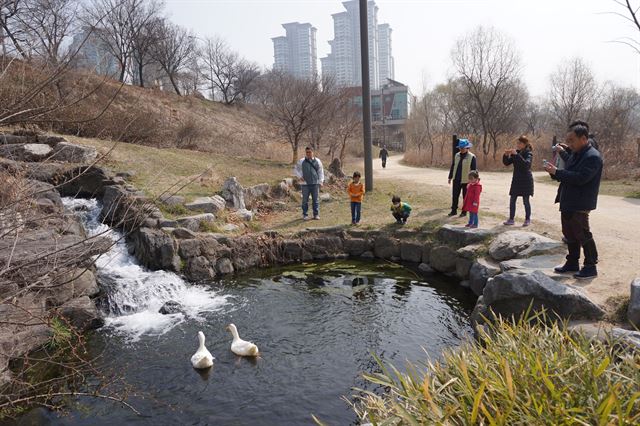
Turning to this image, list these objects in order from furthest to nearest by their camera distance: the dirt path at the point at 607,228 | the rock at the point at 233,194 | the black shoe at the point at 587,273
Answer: the rock at the point at 233,194 < the black shoe at the point at 587,273 < the dirt path at the point at 607,228

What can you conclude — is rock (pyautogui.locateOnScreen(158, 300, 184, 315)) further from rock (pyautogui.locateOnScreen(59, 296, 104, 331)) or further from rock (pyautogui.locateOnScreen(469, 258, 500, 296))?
rock (pyautogui.locateOnScreen(469, 258, 500, 296))

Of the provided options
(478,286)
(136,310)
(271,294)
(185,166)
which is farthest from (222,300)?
(185,166)

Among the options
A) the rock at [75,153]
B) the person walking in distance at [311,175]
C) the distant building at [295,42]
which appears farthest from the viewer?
the distant building at [295,42]

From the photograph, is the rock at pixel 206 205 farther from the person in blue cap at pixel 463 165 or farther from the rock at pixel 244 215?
the person in blue cap at pixel 463 165

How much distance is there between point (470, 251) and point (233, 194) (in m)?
6.13

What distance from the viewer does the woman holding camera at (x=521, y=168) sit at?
7.90 meters

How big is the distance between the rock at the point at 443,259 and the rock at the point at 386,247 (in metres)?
0.83

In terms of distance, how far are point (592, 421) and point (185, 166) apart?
1340cm

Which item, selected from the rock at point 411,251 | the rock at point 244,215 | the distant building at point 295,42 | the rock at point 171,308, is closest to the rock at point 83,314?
the rock at point 171,308

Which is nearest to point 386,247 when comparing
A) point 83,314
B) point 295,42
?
point 83,314

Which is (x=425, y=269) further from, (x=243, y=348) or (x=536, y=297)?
(x=243, y=348)

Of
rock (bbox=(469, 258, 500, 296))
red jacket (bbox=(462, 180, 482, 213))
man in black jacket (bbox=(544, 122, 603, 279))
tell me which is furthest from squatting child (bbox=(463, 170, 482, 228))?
man in black jacket (bbox=(544, 122, 603, 279))

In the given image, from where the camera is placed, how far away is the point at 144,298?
7.14m

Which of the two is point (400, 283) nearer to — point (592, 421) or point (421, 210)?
point (421, 210)
